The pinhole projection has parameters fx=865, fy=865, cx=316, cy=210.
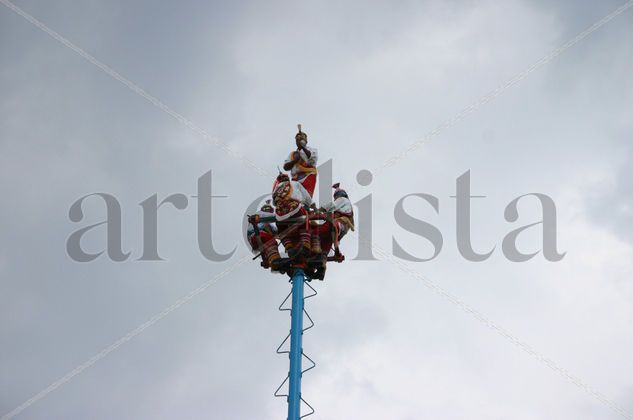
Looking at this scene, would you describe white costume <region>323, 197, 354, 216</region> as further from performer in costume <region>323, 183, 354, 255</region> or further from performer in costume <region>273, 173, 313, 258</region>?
performer in costume <region>273, 173, 313, 258</region>

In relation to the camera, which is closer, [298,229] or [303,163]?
[298,229]

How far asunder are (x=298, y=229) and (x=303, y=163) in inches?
116

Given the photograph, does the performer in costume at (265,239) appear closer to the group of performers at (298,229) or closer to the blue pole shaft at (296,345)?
the group of performers at (298,229)

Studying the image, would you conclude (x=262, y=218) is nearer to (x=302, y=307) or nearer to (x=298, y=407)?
(x=302, y=307)

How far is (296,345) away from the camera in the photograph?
24.1m

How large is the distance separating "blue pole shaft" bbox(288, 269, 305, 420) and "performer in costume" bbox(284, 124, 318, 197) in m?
3.49

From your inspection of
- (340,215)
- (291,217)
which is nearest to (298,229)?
(291,217)

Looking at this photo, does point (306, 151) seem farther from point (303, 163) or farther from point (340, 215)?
point (340, 215)

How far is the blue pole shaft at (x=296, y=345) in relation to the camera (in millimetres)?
22953

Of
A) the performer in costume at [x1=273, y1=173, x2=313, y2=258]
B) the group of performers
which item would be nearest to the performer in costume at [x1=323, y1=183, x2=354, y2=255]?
the group of performers

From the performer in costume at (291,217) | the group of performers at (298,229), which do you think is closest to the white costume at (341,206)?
the group of performers at (298,229)

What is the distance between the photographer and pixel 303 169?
27922 millimetres

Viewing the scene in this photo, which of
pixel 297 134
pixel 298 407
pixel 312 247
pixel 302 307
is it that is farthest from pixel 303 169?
pixel 298 407

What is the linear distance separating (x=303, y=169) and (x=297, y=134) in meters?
1.20
